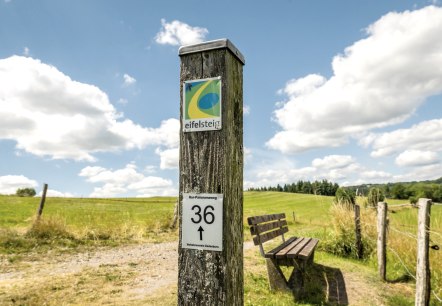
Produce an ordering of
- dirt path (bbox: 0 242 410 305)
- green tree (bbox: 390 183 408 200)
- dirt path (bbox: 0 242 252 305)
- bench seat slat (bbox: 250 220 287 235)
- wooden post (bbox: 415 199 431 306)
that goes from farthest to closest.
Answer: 1. green tree (bbox: 390 183 408 200)
2. dirt path (bbox: 0 242 252 305)
3. bench seat slat (bbox: 250 220 287 235)
4. dirt path (bbox: 0 242 410 305)
5. wooden post (bbox: 415 199 431 306)

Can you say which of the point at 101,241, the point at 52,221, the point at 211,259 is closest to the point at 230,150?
the point at 211,259

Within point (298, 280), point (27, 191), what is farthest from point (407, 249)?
point (27, 191)

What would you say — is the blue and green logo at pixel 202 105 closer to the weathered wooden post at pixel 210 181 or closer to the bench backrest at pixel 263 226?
the weathered wooden post at pixel 210 181

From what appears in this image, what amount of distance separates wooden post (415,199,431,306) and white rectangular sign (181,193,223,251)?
4.28 metres

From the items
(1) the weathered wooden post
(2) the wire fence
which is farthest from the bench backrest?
(1) the weathered wooden post

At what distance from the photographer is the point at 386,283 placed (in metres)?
6.14

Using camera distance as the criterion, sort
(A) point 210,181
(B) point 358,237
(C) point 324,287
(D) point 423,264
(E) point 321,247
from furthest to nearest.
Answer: (E) point 321,247, (B) point 358,237, (C) point 324,287, (D) point 423,264, (A) point 210,181

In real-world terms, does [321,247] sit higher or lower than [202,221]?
lower

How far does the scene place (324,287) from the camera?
552 centimetres

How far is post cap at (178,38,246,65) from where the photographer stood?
1.71 meters

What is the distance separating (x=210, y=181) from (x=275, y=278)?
3937 millimetres

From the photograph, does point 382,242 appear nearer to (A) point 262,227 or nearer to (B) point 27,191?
(A) point 262,227

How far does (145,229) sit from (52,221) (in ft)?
9.38

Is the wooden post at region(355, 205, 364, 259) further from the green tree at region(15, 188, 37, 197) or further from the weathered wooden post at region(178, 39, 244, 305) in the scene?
the green tree at region(15, 188, 37, 197)
